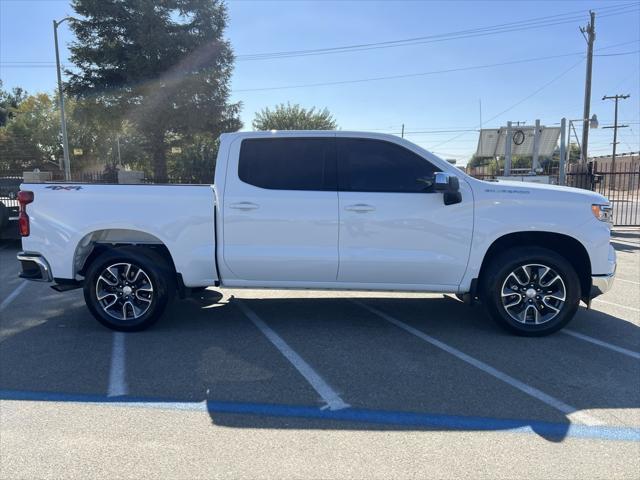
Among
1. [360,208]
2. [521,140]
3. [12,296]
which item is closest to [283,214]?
[360,208]

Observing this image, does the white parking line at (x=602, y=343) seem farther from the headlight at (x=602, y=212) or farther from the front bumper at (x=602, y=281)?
the headlight at (x=602, y=212)

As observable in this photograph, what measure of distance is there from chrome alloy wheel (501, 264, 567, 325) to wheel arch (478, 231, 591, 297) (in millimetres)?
277

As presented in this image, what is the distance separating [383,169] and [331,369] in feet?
6.95

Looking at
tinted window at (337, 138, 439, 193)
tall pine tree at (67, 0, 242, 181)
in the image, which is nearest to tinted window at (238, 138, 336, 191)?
tinted window at (337, 138, 439, 193)

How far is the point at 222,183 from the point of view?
17.0 feet

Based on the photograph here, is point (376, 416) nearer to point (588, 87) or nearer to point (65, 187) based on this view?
point (65, 187)

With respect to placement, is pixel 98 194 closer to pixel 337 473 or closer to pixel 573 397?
pixel 337 473

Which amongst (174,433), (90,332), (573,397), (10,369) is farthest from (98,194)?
(573,397)

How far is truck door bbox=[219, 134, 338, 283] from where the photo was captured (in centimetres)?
507

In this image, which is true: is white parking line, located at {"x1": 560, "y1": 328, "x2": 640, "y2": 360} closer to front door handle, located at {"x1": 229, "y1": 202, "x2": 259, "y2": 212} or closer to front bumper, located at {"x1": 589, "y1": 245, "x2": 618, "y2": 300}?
front bumper, located at {"x1": 589, "y1": 245, "x2": 618, "y2": 300}

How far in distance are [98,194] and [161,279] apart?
3.62ft

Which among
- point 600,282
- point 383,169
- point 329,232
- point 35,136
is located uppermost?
point 35,136

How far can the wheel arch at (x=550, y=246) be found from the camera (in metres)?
5.12

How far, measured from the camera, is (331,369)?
429cm
